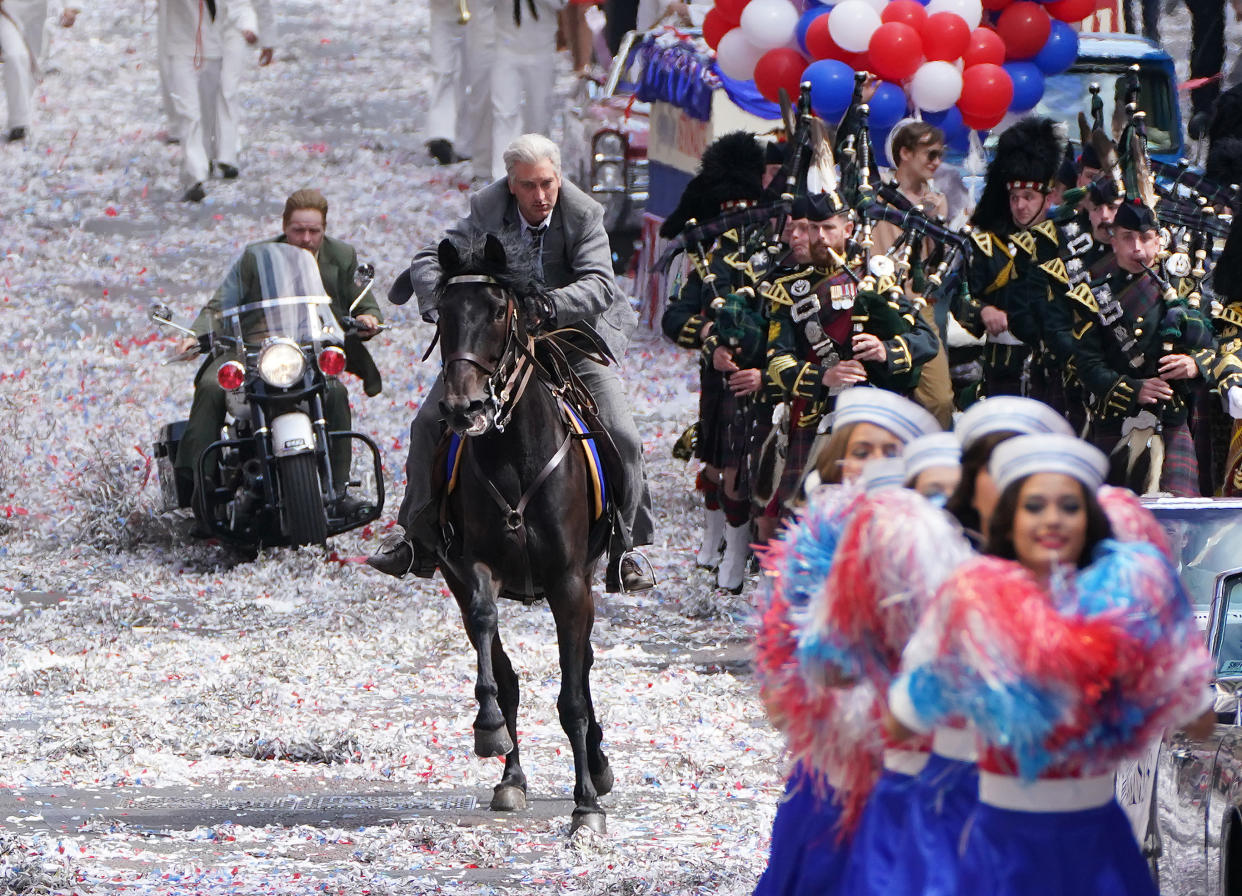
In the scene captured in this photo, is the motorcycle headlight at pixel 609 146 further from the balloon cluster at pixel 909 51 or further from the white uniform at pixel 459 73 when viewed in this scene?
the balloon cluster at pixel 909 51

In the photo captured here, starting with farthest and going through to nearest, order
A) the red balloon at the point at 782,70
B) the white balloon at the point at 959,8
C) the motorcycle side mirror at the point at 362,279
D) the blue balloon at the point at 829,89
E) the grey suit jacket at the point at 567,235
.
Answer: the red balloon at the point at 782,70
the white balloon at the point at 959,8
the blue balloon at the point at 829,89
the motorcycle side mirror at the point at 362,279
the grey suit jacket at the point at 567,235

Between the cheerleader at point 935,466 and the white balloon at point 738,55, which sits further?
the white balloon at point 738,55

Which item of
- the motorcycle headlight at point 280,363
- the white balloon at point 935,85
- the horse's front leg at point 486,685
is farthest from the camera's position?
the white balloon at point 935,85

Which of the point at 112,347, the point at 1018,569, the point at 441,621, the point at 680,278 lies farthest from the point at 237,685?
the point at 112,347

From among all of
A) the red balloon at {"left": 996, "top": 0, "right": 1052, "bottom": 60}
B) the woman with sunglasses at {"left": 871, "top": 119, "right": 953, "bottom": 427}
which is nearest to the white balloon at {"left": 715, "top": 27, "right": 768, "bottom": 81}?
the red balloon at {"left": 996, "top": 0, "right": 1052, "bottom": 60}

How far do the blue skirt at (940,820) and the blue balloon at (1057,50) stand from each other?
10.2 m

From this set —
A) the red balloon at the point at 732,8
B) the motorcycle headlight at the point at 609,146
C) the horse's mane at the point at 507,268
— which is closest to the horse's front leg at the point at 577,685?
the horse's mane at the point at 507,268

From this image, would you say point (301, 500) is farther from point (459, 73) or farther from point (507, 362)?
point (459, 73)

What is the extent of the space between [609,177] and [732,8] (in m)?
4.79

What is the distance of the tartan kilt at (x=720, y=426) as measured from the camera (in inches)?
460

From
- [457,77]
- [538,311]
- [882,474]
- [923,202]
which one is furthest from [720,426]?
[457,77]

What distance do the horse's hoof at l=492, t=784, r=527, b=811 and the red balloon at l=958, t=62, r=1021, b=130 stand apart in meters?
→ 6.76

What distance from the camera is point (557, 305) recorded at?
27.2ft

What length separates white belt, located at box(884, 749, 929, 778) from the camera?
4.83m
